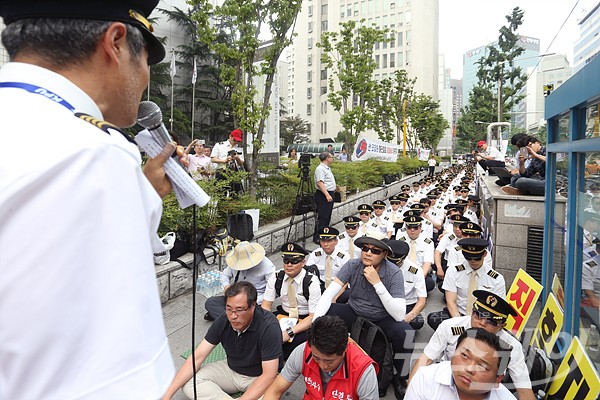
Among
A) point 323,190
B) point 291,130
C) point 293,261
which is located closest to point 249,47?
point 323,190

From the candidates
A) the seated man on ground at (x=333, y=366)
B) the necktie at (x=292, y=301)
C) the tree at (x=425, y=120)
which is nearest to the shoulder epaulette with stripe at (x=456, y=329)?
the seated man on ground at (x=333, y=366)

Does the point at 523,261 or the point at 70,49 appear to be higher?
the point at 70,49

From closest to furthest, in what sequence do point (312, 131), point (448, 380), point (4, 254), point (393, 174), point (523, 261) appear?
point (4, 254), point (448, 380), point (523, 261), point (393, 174), point (312, 131)

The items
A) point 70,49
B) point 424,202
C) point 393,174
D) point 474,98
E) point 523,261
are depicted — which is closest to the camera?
point 70,49

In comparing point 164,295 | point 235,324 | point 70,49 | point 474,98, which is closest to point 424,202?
point 164,295

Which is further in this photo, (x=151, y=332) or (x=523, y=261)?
(x=523, y=261)

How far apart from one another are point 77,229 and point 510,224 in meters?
6.40

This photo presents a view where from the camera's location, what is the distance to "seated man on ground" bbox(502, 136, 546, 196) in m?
5.92

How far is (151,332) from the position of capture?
22.1 inches

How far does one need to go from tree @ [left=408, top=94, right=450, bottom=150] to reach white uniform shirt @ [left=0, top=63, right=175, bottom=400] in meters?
37.1

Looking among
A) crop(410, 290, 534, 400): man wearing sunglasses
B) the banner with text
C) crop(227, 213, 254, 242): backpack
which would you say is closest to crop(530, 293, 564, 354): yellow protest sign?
crop(410, 290, 534, 400): man wearing sunglasses

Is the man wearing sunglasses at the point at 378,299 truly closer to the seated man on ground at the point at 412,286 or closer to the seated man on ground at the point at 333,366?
the seated man on ground at the point at 412,286

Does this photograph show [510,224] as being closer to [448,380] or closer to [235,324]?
[448,380]

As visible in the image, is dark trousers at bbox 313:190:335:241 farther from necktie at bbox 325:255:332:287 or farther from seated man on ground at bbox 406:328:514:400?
seated man on ground at bbox 406:328:514:400
